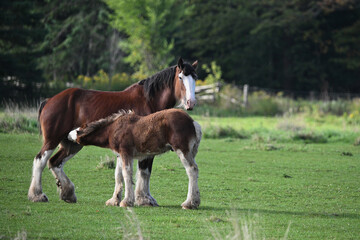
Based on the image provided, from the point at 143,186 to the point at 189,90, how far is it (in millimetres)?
1728

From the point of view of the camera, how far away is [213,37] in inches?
1933

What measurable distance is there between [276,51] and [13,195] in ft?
140

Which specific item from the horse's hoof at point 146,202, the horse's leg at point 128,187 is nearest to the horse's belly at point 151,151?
the horse's leg at point 128,187

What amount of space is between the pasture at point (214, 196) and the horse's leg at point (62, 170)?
21 centimetres

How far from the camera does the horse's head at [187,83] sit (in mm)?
9719

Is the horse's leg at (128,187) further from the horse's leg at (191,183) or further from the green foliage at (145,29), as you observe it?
the green foliage at (145,29)

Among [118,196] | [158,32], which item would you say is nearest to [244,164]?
[118,196]

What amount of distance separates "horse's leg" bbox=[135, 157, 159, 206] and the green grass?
0.96 feet

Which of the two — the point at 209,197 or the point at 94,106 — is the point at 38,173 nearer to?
the point at 94,106

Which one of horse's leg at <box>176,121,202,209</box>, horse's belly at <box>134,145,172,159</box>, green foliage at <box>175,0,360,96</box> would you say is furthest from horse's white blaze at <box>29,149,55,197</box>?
green foliage at <box>175,0,360,96</box>

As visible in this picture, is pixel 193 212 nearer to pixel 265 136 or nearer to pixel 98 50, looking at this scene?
pixel 265 136

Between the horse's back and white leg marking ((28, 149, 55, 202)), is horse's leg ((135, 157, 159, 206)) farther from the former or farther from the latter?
white leg marking ((28, 149, 55, 202))

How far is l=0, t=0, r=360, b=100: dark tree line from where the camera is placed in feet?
148

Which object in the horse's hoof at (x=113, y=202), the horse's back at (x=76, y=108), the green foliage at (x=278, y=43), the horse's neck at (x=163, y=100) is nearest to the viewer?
the horse's hoof at (x=113, y=202)
